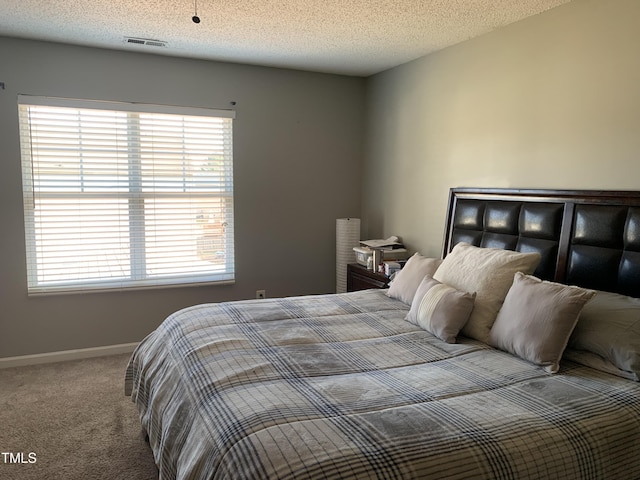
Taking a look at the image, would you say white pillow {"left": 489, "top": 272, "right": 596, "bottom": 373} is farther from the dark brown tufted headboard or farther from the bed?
the dark brown tufted headboard

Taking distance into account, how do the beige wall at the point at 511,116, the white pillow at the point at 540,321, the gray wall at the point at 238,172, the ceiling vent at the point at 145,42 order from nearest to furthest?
1. the white pillow at the point at 540,321
2. the beige wall at the point at 511,116
3. the ceiling vent at the point at 145,42
4. the gray wall at the point at 238,172

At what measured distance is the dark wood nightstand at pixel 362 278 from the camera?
12.7 feet

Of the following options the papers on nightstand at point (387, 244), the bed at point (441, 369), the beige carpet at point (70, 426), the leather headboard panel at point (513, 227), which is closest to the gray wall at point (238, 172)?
the beige carpet at point (70, 426)

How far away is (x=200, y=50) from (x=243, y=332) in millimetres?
2502

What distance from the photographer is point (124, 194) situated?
4.01 meters

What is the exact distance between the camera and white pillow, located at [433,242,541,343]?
2.47 m

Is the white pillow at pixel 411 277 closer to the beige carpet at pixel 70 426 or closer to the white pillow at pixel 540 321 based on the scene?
the white pillow at pixel 540 321

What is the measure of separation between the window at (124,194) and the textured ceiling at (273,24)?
554 millimetres

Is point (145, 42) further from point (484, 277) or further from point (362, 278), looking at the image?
point (484, 277)

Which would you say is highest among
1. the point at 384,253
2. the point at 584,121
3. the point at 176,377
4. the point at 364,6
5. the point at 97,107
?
the point at 364,6

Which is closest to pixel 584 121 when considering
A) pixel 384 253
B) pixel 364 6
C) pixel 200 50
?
pixel 364 6

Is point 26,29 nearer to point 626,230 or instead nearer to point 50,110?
point 50,110

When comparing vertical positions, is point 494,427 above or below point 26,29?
below

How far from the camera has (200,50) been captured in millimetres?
3893
